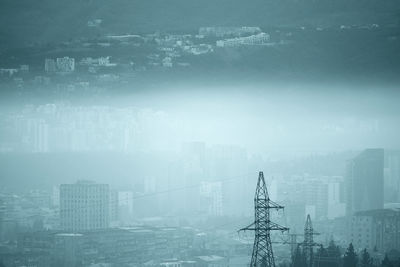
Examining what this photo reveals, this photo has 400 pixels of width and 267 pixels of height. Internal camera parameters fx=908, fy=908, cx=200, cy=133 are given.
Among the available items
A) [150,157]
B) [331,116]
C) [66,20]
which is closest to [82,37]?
[66,20]

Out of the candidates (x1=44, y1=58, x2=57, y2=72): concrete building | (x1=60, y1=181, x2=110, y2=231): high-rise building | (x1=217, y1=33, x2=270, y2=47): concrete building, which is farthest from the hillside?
(x1=60, y1=181, x2=110, y2=231): high-rise building

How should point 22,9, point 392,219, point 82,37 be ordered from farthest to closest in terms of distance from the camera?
point 22,9 → point 82,37 → point 392,219

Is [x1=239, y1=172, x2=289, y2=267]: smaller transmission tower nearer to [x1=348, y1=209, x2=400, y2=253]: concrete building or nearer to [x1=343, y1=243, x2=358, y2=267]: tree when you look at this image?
[x1=343, y1=243, x2=358, y2=267]: tree

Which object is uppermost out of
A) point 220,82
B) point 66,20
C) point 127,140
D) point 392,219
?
point 66,20

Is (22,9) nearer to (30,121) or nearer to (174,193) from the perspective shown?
(30,121)

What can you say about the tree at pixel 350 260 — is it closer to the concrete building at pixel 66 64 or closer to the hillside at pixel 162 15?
the hillside at pixel 162 15

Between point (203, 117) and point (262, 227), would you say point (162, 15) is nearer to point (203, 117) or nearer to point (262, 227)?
point (203, 117)
